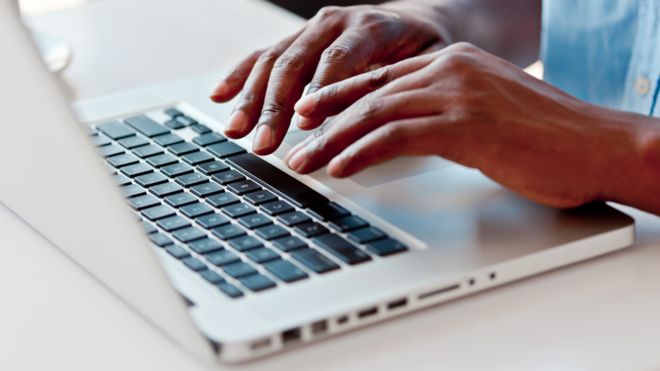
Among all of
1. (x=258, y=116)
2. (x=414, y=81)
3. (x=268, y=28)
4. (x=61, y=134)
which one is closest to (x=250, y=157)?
(x=258, y=116)

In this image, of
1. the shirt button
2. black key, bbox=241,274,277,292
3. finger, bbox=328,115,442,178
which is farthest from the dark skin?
the shirt button

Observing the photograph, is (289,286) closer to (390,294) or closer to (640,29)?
(390,294)

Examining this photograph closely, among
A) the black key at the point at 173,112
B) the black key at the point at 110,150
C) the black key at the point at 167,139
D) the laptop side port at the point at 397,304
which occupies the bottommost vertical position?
the black key at the point at 110,150

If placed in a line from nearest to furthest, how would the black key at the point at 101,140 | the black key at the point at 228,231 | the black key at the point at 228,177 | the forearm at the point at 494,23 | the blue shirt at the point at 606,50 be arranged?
1. the black key at the point at 228,231
2. the black key at the point at 228,177
3. the black key at the point at 101,140
4. the blue shirt at the point at 606,50
5. the forearm at the point at 494,23

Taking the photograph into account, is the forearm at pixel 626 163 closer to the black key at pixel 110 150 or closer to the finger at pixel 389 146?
the finger at pixel 389 146

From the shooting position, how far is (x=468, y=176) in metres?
0.83

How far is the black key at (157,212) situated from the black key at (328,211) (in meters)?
0.11

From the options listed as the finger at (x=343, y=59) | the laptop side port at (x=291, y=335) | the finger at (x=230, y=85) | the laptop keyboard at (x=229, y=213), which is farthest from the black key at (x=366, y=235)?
the finger at (x=230, y=85)

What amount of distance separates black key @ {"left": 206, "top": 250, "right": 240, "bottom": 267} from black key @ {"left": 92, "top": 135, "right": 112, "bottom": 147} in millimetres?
275

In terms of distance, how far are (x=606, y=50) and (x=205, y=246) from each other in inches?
24.2

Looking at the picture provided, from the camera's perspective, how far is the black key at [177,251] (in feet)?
2.36

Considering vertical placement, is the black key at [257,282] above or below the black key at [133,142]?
above

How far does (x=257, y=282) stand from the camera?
2.22 ft

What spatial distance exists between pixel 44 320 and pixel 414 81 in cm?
32
